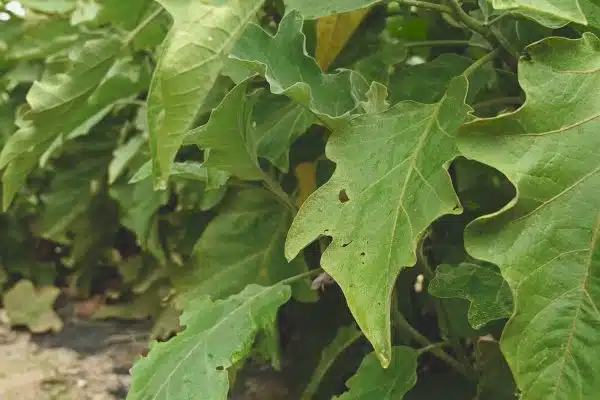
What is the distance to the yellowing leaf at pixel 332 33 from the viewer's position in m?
0.77

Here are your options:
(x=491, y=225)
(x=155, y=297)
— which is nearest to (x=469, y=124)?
(x=491, y=225)

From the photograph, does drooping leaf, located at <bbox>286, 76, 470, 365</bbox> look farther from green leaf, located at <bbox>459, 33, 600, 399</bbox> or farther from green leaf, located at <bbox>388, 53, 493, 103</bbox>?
green leaf, located at <bbox>388, 53, 493, 103</bbox>

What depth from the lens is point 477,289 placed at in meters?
0.56

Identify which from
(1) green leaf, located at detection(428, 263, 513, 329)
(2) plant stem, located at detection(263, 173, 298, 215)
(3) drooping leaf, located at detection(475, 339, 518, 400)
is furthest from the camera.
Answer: (2) plant stem, located at detection(263, 173, 298, 215)

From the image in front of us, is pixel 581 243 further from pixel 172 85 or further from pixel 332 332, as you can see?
pixel 332 332

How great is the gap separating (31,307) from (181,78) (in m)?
1.20

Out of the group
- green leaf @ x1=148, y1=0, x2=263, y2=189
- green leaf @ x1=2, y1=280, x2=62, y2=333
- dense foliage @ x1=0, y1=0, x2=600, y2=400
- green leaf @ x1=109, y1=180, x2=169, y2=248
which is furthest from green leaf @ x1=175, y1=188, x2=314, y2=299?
green leaf @ x1=2, y1=280, x2=62, y2=333

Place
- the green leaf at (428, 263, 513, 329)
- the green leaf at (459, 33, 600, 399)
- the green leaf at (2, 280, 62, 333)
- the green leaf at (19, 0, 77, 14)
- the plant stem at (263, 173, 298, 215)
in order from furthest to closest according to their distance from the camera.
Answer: the green leaf at (2, 280, 62, 333) → the green leaf at (19, 0, 77, 14) → the plant stem at (263, 173, 298, 215) → the green leaf at (428, 263, 513, 329) → the green leaf at (459, 33, 600, 399)

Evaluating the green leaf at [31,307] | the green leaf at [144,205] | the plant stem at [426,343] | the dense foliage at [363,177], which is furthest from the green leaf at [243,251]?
the green leaf at [31,307]

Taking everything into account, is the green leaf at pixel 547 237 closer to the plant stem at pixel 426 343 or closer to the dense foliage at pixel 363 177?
the dense foliage at pixel 363 177

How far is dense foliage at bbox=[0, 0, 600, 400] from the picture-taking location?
431 millimetres

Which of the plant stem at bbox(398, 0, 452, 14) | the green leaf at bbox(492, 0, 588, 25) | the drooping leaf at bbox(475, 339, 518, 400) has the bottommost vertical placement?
the drooping leaf at bbox(475, 339, 518, 400)

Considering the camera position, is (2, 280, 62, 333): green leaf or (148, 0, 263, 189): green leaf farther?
(2, 280, 62, 333): green leaf

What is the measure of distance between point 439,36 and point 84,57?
0.41m
